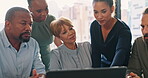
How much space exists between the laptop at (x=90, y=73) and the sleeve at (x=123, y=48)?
72 cm

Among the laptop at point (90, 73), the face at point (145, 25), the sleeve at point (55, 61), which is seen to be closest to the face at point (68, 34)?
the sleeve at point (55, 61)

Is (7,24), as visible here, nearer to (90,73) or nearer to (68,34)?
(68,34)

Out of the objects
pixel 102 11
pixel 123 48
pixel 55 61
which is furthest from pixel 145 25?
pixel 55 61

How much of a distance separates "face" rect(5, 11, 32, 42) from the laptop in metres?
0.93

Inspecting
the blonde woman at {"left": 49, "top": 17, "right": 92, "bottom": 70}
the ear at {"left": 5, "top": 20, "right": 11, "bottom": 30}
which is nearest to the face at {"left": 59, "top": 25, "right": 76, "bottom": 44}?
the blonde woman at {"left": 49, "top": 17, "right": 92, "bottom": 70}

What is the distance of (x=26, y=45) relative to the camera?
5.90 feet

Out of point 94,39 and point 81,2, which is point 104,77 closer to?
point 94,39

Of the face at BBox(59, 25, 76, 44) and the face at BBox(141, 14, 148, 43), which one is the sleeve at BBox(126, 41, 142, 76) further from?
the face at BBox(59, 25, 76, 44)

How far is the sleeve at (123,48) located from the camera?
5.25 feet

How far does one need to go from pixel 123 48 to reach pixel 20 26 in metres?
0.83

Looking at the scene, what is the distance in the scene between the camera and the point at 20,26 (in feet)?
5.66

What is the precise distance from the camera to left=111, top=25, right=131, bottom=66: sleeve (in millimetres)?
1600

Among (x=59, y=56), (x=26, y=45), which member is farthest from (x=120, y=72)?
(x=26, y=45)

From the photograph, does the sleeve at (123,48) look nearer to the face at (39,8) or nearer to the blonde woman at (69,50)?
the blonde woman at (69,50)
